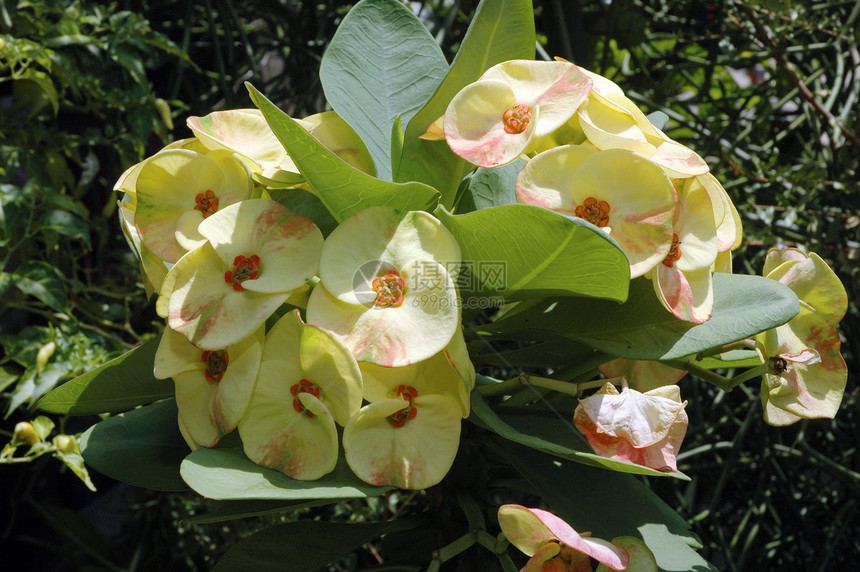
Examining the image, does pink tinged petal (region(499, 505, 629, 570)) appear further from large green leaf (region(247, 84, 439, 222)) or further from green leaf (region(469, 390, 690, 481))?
large green leaf (region(247, 84, 439, 222))

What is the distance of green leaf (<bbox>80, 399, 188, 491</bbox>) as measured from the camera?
1.24 ft

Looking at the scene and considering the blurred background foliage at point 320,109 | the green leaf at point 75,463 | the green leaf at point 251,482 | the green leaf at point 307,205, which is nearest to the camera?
the green leaf at point 251,482

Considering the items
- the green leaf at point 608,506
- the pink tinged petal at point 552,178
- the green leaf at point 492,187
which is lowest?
the green leaf at point 608,506

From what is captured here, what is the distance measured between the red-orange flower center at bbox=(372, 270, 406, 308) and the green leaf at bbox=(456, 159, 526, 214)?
0.29 feet

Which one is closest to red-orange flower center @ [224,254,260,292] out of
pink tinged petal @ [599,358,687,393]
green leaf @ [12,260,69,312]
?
pink tinged petal @ [599,358,687,393]

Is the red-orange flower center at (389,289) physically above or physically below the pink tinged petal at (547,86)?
below

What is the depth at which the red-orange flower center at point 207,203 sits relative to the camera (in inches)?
14.2

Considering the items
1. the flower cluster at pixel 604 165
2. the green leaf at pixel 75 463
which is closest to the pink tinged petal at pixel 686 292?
the flower cluster at pixel 604 165

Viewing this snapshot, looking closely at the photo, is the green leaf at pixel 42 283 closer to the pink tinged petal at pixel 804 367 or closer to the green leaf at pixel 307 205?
the green leaf at pixel 307 205

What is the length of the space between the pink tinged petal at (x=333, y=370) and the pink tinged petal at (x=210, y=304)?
0.03m

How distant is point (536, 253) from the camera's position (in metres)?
0.30

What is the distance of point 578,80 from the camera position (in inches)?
13.5

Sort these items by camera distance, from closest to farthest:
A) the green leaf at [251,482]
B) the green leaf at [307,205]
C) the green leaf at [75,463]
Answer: the green leaf at [251,482]
the green leaf at [307,205]
the green leaf at [75,463]

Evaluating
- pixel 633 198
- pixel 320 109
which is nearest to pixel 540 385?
pixel 633 198
